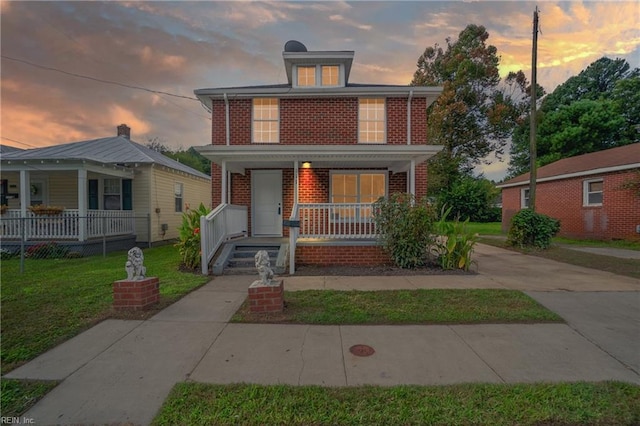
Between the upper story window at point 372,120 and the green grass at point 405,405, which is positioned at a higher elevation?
the upper story window at point 372,120

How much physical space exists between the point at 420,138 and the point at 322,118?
141 inches

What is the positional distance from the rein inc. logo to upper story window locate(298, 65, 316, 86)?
37.0 feet

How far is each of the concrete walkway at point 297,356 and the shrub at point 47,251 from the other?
8.65 meters

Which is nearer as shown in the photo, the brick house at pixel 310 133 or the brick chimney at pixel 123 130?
the brick house at pixel 310 133

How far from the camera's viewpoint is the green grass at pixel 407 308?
4.29 m

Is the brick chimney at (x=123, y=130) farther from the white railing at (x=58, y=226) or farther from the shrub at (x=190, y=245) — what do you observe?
the shrub at (x=190, y=245)

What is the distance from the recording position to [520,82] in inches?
942

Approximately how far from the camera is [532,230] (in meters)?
11.4

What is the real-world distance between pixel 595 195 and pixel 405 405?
1794 cm

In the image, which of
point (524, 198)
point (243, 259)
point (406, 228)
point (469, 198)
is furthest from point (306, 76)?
point (469, 198)

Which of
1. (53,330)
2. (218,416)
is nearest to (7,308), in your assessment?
(53,330)

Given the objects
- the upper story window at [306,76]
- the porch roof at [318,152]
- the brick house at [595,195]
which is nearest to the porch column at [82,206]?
the porch roof at [318,152]

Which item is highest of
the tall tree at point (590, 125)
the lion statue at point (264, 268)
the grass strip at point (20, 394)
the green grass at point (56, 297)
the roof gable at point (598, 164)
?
the tall tree at point (590, 125)

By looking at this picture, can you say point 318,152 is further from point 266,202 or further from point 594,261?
point 594,261
